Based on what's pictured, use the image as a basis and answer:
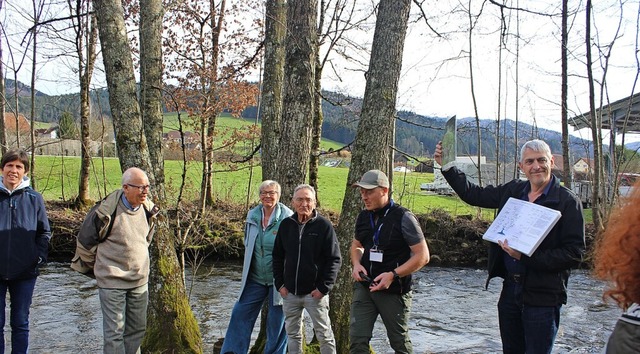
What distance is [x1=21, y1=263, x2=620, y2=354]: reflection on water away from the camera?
8.07 m

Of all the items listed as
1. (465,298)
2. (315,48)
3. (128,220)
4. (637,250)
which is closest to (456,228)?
(465,298)

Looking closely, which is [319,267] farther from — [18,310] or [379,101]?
[18,310]

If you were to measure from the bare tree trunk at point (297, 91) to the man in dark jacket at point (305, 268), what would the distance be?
2.70 feet

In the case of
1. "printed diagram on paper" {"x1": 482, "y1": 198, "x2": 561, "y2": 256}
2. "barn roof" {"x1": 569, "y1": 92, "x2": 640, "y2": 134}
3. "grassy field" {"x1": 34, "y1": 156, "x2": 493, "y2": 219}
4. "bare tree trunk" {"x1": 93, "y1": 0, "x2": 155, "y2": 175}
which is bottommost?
"grassy field" {"x1": 34, "y1": 156, "x2": 493, "y2": 219}

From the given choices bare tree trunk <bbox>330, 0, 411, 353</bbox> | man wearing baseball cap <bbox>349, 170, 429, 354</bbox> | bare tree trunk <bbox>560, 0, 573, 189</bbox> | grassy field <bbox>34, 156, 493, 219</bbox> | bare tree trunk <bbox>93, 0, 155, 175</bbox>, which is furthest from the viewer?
grassy field <bbox>34, 156, 493, 219</bbox>

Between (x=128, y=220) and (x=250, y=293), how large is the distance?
1445 millimetres

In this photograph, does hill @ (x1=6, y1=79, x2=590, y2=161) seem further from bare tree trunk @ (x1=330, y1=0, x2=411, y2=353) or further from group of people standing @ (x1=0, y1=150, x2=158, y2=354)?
group of people standing @ (x1=0, y1=150, x2=158, y2=354)

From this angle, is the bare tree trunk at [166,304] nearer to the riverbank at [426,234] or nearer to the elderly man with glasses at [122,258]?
the elderly man with glasses at [122,258]

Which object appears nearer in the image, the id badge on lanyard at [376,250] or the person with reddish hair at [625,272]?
the person with reddish hair at [625,272]

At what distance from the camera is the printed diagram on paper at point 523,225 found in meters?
3.81

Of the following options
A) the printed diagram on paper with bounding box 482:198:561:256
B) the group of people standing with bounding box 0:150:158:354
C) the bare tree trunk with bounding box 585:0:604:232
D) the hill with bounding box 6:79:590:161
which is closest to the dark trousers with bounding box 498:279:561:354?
the printed diagram on paper with bounding box 482:198:561:256

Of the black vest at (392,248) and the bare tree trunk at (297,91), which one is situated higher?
the bare tree trunk at (297,91)

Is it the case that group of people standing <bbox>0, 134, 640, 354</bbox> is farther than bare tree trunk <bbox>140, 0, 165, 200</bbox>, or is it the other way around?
bare tree trunk <bbox>140, 0, 165, 200</bbox>

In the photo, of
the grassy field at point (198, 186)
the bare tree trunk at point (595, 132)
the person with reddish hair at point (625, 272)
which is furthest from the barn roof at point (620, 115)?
the person with reddish hair at point (625, 272)
